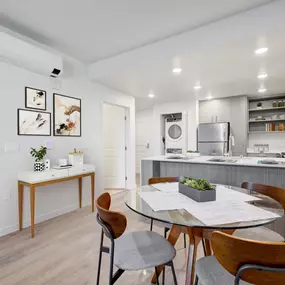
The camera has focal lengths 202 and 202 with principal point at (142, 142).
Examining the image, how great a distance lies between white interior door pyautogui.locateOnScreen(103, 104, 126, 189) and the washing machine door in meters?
1.63

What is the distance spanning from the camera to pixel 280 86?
4.16 m

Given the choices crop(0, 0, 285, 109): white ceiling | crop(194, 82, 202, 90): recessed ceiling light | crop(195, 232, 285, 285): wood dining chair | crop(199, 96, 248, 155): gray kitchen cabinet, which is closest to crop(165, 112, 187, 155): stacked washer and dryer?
crop(199, 96, 248, 155): gray kitchen cabinet

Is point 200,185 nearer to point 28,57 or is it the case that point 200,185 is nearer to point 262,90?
point 28,57

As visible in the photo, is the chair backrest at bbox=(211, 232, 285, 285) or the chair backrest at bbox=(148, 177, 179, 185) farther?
the chair backrest at bbox=(148, 177, 179, 185)

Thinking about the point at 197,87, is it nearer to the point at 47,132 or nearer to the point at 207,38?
the point at 207,38

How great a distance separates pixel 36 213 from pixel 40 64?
2058 millimetres

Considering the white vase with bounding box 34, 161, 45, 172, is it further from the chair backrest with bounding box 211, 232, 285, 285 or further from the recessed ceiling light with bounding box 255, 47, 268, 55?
the recessed ceiling light with bounding box 255, 47, 268, 55

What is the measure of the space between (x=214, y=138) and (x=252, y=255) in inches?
180

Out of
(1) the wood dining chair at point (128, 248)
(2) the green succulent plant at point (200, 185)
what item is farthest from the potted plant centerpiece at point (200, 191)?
(1) the wood dining chair at point (128, 248)

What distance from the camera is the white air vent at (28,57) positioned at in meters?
2.30

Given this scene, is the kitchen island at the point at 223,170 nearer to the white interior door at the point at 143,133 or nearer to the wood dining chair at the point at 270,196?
the wood dining chair at the point at 270,196

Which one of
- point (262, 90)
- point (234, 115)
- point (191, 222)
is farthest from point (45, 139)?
point (262, 90)

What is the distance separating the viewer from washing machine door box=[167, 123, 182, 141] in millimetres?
5707

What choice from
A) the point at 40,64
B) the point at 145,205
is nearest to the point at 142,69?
the point at 40,64
